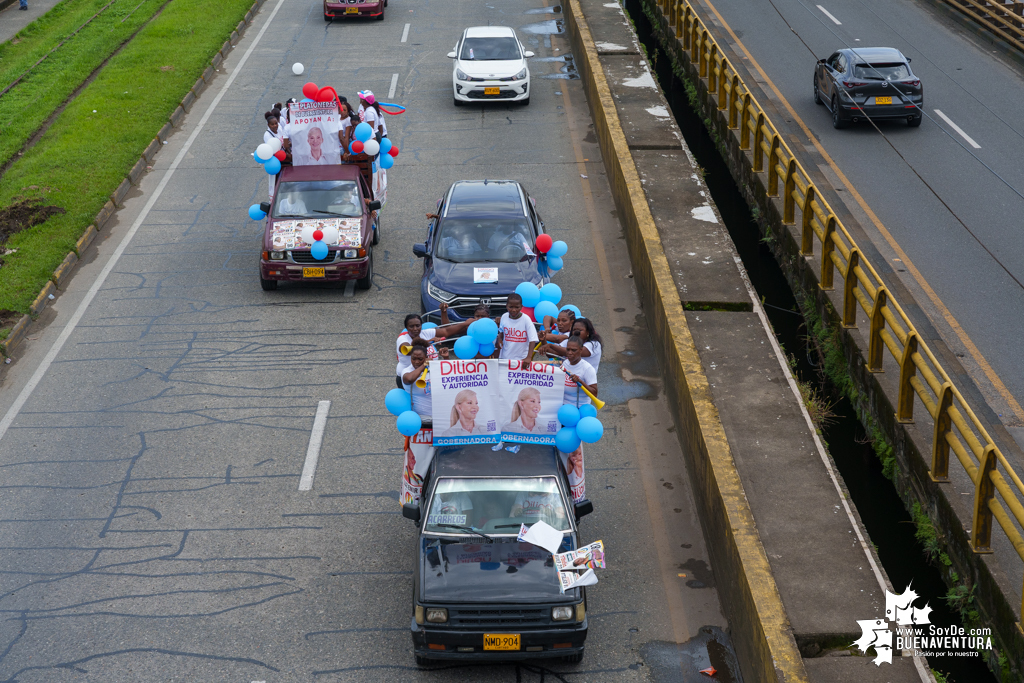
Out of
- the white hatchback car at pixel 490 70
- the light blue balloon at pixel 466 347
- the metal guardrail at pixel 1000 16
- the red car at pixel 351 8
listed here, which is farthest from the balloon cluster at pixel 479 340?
the metal guardrail at pixel 1000 16

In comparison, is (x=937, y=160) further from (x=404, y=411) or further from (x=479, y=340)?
(x=404, y=411)

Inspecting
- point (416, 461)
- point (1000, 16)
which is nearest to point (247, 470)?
point (416, 461)

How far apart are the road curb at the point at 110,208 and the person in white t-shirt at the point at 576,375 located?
8.86 metres

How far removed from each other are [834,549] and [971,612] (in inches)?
52.7

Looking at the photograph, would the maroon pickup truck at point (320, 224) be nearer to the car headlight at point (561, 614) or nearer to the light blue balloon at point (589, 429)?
the light blue balloon at point (589, 429)

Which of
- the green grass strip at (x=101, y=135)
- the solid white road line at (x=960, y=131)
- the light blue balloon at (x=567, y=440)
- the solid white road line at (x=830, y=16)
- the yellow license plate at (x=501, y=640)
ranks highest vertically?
the light blue balloon at (x=567, y=440)

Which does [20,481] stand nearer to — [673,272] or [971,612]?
[673,272]

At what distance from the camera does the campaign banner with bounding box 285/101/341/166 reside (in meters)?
16.9

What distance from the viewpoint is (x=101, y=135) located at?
73.1 ft

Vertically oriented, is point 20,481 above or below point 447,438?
below

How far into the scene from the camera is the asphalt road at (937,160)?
1442 cm

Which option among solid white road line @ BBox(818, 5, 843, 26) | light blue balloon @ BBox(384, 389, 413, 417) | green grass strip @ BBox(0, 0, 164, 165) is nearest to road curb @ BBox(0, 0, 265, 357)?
green grass strip @ BBox(0, 0, 164, 165)

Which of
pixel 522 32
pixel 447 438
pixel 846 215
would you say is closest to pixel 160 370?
pixel 447 438

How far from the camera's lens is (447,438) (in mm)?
9414
